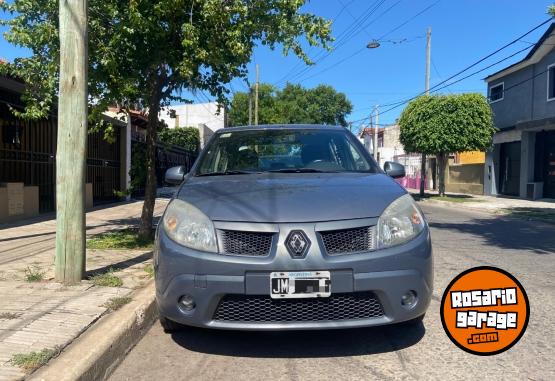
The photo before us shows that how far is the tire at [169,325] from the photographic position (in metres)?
3.91

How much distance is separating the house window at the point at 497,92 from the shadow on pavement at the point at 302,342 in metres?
25.1

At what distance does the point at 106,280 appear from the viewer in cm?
518

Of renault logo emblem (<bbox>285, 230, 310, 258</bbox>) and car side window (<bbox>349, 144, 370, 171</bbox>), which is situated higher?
car side window (<bbox>349, 144, 370, 171</bbox>)

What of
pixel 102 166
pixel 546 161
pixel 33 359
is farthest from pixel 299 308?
pixel 546 161

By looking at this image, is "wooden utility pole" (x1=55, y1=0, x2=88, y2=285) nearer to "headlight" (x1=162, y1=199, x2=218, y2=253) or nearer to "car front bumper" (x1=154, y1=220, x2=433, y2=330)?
"headlight" (x1=162, y1=199, x2=218, y2=253)

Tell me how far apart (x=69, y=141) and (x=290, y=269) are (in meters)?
2.98

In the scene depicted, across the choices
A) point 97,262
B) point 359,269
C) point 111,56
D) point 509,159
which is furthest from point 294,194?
point 509,159

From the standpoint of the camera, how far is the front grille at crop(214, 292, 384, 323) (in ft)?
10.8

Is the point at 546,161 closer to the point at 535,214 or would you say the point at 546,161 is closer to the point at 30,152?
the point at 535,214

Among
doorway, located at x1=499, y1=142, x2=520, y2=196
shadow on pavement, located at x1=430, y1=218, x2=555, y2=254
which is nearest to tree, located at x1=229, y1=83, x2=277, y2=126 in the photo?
doorway, located at x1=499, y1=142, x2=520, y2=196

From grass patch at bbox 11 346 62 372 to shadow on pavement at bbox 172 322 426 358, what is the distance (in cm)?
94

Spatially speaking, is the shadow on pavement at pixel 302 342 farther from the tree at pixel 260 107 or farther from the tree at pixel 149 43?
the tree at pixel 260 107

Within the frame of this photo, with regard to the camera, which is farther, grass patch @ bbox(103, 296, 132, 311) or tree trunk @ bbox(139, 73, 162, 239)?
tree trunk @ bbox(139, 73, 162, 239)

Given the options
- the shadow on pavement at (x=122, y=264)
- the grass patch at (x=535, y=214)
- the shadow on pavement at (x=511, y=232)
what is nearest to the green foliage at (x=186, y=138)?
the grass patch at (x=535, y=214)
